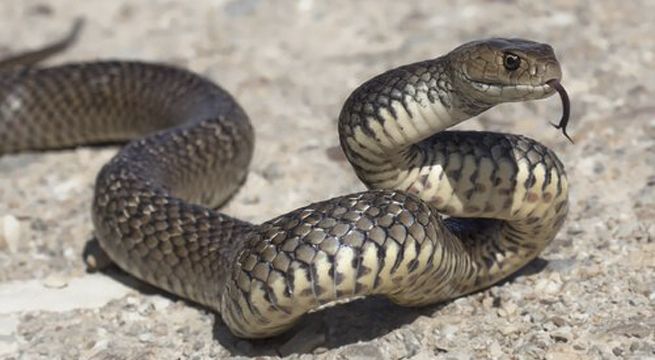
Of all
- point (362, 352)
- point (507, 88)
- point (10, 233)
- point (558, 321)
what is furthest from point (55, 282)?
point (507, 88)

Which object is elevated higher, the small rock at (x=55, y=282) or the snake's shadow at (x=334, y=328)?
the small rock at (x=55, y=282)

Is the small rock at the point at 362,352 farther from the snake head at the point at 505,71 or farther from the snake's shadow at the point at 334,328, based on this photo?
the snake head at the point at 505,71

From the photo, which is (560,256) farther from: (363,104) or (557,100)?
(557,100)

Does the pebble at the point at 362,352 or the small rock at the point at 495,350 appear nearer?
the small rock at the point at 495,350

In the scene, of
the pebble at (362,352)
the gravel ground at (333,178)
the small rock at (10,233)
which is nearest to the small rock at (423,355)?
the gravel ground at (333,178)

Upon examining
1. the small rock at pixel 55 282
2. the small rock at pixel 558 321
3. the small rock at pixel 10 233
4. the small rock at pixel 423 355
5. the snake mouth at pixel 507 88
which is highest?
→ the snake mouth at pixel 507 88
